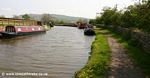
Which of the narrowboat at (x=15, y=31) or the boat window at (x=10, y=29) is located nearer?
the narrowboat at (x=15, y=31)

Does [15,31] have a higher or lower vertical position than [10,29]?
lower

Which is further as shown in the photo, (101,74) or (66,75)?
(66,75)

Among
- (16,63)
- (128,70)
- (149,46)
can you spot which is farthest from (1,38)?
(128,70)

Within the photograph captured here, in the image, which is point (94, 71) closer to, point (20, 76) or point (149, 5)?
point (20, 76)

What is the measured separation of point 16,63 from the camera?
14.7 m

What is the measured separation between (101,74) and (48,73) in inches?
117

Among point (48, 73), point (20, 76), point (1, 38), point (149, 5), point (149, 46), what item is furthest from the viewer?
point (1, 38)

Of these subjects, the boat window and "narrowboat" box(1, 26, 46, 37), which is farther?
the boat window

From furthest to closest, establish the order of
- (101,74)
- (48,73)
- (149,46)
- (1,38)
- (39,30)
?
(39,30), (1,38), (149,46), (48,73), (101,74)

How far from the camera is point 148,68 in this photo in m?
11.4

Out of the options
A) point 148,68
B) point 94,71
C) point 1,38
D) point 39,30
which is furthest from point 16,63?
point 39,30

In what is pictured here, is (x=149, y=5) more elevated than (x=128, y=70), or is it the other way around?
(x=149, y=5)

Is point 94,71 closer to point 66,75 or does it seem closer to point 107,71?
point 107,71

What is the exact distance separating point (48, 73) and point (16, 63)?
3062 millimetres
